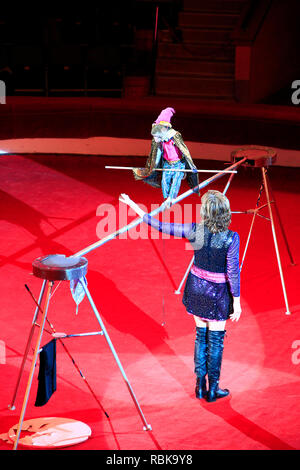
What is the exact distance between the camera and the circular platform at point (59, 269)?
536cm

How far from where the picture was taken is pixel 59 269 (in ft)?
17.6

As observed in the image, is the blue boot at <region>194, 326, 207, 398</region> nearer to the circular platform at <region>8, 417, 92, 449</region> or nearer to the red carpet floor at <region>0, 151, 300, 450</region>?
the red carpet floor at <region>0, 151, 300, 450</region>

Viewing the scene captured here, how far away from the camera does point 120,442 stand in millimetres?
5707

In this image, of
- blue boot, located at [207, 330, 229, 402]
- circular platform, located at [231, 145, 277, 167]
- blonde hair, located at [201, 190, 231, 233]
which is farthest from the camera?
circular platform, located at [231, 145, 277, 167]

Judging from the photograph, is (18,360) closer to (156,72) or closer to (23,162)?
(23,162)

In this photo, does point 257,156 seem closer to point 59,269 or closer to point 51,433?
point 59,269

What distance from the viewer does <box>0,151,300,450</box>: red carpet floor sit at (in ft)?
19.6

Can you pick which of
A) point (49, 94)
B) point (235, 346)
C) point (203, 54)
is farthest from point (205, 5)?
point (235, 346)

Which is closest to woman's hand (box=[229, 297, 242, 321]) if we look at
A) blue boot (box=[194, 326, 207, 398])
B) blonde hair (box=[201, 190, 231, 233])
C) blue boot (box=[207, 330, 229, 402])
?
blue boot (box=[207, 330, 229, 402])

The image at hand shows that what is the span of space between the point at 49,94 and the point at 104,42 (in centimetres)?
181

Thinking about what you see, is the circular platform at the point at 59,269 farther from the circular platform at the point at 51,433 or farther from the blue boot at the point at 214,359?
the blue boot at the point at 214,359

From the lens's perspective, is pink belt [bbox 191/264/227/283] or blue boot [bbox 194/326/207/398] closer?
pink belt [bbox 191/264/227/283]

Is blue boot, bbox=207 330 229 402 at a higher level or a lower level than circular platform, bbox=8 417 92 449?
higher

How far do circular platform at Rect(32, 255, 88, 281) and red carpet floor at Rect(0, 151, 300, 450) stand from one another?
4.44 feet
